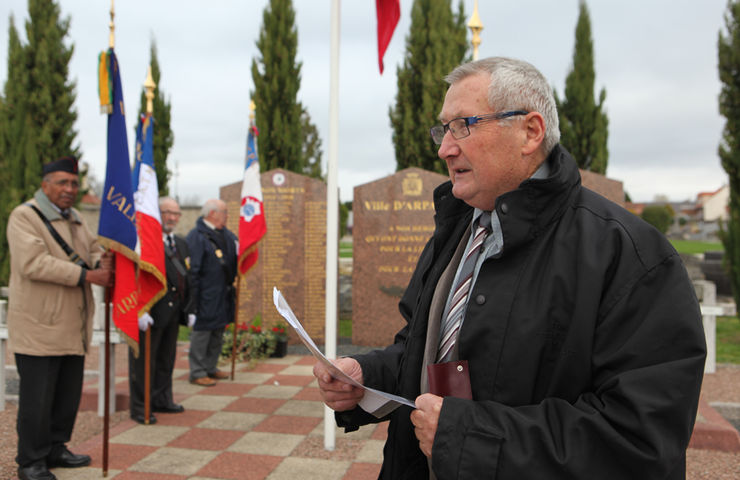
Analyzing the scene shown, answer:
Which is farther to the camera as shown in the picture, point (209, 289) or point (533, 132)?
point (209, 289)

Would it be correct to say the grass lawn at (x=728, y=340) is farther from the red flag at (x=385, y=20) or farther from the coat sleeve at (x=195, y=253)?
the coat sleeve at (x=195, y=253)

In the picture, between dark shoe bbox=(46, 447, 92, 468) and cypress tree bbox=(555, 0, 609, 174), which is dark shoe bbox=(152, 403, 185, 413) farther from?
cypress tree bbox=(555, 0, 609, 174)

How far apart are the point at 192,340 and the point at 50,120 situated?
28.6 ft

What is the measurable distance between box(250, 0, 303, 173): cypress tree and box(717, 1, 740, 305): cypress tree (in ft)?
28.3

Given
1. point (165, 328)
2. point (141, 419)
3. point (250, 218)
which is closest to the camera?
point (141, 419)

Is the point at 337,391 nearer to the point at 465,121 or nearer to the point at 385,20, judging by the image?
the point at 465,121

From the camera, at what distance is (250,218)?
7.14m

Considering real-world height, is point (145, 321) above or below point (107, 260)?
below

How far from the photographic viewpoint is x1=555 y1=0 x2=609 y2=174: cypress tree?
1441 centimetres

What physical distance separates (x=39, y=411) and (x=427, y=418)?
344 cm

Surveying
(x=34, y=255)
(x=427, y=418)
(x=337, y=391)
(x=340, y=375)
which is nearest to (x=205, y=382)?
(x=34, y=255)

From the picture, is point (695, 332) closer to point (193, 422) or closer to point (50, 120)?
point (193, 422)

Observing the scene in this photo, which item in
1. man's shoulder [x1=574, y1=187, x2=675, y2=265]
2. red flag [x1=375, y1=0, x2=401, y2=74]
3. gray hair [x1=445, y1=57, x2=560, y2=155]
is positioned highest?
red flag [x1=375, y1=0, x2=401, y2=74]

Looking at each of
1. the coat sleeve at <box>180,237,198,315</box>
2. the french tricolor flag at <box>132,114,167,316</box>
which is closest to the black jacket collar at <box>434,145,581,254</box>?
the french tricolor flag at <box>132,114,167,316</box>
